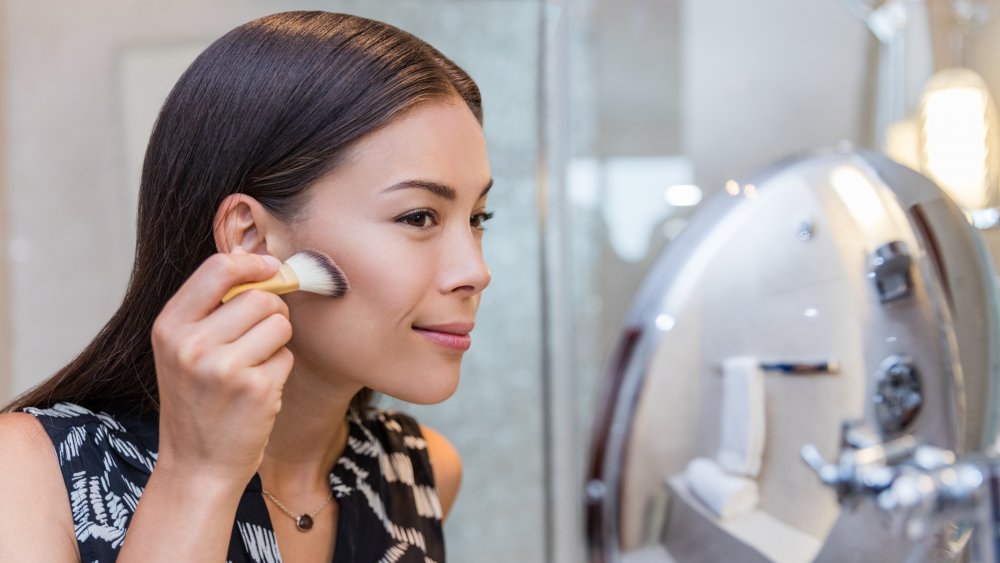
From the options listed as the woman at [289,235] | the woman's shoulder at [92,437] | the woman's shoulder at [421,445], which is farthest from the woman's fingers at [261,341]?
the woman's shoulder at [421,445]

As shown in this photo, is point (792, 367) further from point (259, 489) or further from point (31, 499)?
point (31, 499)

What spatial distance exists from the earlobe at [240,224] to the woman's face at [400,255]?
3 centimetres

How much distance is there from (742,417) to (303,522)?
1.14ft

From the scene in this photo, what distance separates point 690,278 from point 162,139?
1.44 ft

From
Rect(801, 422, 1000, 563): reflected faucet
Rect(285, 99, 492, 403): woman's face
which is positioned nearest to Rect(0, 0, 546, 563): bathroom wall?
Rect(285, 99, 492, 403): woman's face

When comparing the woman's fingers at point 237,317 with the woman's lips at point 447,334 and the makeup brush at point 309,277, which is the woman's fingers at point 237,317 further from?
the woman's lips at point 447,334

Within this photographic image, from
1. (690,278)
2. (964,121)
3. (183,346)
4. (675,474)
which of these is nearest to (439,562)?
(675,474)

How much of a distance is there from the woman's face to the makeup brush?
0.01 m

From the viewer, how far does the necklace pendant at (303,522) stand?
71cm

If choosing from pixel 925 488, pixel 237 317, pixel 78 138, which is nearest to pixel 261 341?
pixel 237 317

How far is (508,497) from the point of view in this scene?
1.15 meters

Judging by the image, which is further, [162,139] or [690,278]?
[690,278]

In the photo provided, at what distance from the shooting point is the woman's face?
601 millimetres

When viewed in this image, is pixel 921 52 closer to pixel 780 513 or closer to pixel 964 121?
pixel 964 121
